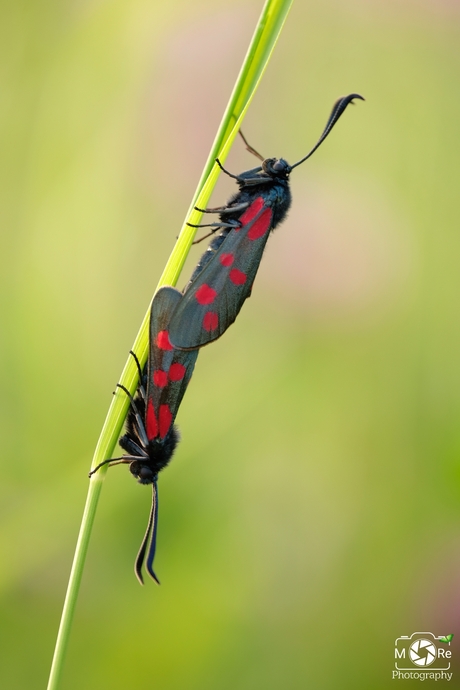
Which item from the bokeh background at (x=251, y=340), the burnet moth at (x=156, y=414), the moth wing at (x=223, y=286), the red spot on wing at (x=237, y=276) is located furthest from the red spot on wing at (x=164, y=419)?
the bokeh background at (x=251, y=340)

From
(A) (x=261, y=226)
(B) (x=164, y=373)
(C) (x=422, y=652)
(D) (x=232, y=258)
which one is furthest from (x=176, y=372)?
(C) (x=422, y=652)

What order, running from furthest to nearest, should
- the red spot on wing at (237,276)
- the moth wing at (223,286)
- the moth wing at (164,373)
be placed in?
the red spot on wing at (237,276) < the moth wing at (223,286) < the moth wing at (164,373)

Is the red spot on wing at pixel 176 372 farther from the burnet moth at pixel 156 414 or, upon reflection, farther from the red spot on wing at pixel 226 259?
the red spot on wing at pixel 226 259

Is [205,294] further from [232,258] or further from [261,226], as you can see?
[261,226]

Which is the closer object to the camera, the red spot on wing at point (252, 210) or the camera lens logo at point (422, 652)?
the red spot on wing at point (252, 210)

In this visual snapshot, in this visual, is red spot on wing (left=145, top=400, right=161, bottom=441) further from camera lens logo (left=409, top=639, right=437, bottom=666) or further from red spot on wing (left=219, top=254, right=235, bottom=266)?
camera lens logo (left=409, top=639, right=437, bottom=666)

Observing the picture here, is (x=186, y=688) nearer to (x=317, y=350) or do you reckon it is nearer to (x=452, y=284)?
(x=317, y=350)

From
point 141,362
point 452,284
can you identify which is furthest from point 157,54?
point 141,362

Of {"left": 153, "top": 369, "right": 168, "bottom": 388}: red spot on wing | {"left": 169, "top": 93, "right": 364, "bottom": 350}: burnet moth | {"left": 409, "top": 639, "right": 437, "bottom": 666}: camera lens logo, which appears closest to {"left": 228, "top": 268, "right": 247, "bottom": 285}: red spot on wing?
{"left": 169, "top": 93, "right": 364, "bottom": 350}: burnet moth
